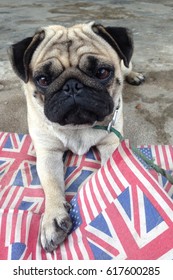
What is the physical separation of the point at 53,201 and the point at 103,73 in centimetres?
68

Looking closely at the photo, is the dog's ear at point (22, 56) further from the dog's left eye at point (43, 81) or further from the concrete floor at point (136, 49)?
the concrete floor at point (136, 49)

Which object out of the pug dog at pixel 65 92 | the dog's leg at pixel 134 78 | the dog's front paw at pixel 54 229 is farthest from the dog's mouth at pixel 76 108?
the dog's leg at pixel 134 78

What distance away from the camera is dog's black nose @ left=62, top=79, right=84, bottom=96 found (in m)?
1.78

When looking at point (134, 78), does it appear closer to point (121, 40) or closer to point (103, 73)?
point (121, 40)

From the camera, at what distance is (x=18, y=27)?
470 cm

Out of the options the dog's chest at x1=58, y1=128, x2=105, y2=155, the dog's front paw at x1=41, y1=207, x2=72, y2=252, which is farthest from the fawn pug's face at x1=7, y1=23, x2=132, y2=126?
the dog's front paw at x1=41, y1=207, x2=72, y2=252

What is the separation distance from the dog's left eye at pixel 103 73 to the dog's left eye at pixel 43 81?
252mm

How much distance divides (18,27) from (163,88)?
242 cm

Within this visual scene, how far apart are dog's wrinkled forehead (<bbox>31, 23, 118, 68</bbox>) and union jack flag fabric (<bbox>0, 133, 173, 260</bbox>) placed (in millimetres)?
499

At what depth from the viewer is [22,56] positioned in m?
1.92

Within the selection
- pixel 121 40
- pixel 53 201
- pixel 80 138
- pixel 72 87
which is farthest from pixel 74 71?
pixel 53 201

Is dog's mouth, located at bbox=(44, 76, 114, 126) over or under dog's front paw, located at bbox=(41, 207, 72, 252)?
over

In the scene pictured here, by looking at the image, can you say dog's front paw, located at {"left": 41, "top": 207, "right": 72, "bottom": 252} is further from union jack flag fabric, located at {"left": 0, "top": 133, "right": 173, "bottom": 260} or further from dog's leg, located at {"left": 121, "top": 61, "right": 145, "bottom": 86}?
dog's leg, located at {"left": 121, "top": 61, "right": 145, "bottom": 86}
